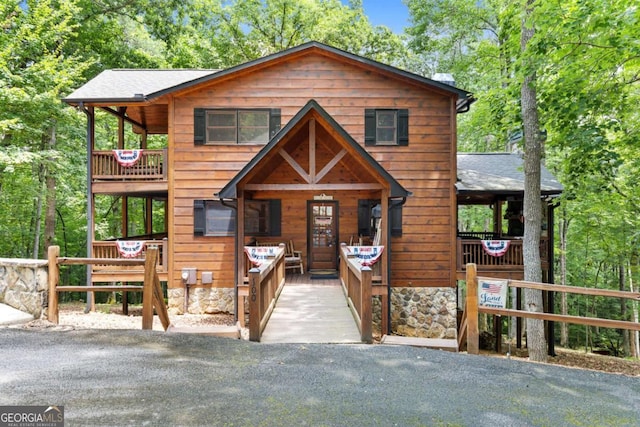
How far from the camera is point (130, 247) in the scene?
10.1 metres

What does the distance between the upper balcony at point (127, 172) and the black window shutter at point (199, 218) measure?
3.41 feet

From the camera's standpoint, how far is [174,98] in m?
10.6

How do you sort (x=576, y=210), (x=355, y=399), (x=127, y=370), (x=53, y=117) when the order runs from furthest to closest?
(x=576, y=210), (x=53, y=117), (x=127, y=370), (x=355, y=399)

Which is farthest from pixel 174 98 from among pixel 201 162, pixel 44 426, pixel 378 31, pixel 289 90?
pixel 378 31

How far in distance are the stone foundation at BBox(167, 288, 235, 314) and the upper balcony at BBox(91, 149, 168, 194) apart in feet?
10.2

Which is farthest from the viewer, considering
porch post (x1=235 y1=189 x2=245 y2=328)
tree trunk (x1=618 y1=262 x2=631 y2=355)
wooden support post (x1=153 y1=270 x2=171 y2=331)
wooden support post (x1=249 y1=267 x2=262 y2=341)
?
tree trunk (x1=618 y1=262 x2=631 y2=355)

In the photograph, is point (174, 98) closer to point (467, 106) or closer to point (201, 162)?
point (201, 162)

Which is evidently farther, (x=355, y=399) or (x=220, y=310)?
(x=220, y=310)

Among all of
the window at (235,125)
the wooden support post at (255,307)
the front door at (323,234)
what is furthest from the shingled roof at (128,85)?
the wooden support post at (255,307)

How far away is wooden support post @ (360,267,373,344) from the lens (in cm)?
Result: 505

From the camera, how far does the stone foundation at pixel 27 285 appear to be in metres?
5.84

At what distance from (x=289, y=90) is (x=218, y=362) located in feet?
28.3

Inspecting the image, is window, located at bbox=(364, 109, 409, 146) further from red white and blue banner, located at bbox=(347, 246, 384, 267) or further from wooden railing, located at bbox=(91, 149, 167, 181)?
wooden railing, located at bbox=(91, 149, 167, 181)

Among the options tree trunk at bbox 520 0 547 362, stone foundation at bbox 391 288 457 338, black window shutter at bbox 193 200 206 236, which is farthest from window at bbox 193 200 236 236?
tree trunk at bbox 520 0 547 362
